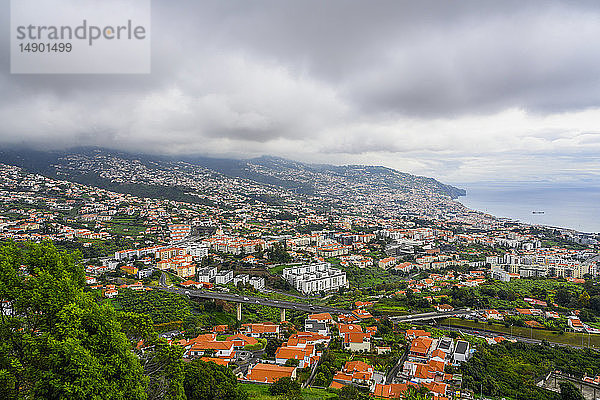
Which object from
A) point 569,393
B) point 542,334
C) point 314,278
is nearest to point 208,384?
point 569,393

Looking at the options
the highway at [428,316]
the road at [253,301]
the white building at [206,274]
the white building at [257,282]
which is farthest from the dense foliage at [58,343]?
the white building at [257,282]

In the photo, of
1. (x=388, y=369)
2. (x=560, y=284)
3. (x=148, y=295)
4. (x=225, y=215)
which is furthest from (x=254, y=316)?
(x=225, y=215)

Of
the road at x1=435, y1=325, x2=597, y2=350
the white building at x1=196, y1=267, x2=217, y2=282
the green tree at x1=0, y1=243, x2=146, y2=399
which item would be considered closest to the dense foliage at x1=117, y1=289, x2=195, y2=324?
the white building at x1=196, y1=267, x2=217, y2=282

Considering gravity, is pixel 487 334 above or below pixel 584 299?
below

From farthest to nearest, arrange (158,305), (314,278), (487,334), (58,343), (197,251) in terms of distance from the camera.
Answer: (197,251)
(314,278)
(158,305)
(487,334)
(58,343)

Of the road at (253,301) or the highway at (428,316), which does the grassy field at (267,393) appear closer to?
the road at (253,301)

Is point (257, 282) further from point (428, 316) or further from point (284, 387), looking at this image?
point (284, 387)
